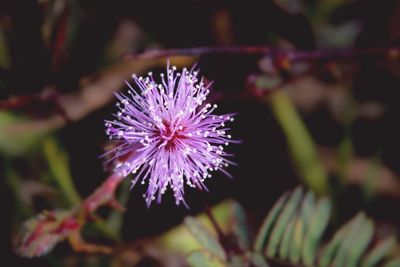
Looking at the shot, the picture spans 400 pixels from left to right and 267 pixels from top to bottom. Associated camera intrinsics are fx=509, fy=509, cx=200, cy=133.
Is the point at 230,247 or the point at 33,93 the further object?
the point at 33,93

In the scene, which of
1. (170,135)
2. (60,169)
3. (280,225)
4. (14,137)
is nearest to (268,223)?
(280,225)

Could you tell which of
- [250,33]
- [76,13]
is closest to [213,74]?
[250,33]

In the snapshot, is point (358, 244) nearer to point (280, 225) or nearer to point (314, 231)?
point (314, 231)

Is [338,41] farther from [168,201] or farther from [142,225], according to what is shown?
[142,225]

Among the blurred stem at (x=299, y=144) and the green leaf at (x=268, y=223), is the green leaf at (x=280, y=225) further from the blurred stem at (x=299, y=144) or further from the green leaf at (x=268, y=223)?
the blurred stem at (x=299, y=144)

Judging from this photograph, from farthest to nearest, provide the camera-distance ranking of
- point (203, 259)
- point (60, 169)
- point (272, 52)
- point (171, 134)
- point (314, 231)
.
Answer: point (60, 169) → point (272, 52) → point (314, 231) → point (203, 259) → point (171, 134)

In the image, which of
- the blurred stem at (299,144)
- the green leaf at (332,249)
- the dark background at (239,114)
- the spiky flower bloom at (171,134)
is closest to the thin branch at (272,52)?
the dark background at (239,114)

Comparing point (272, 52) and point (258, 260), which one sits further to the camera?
point (272, 52)
